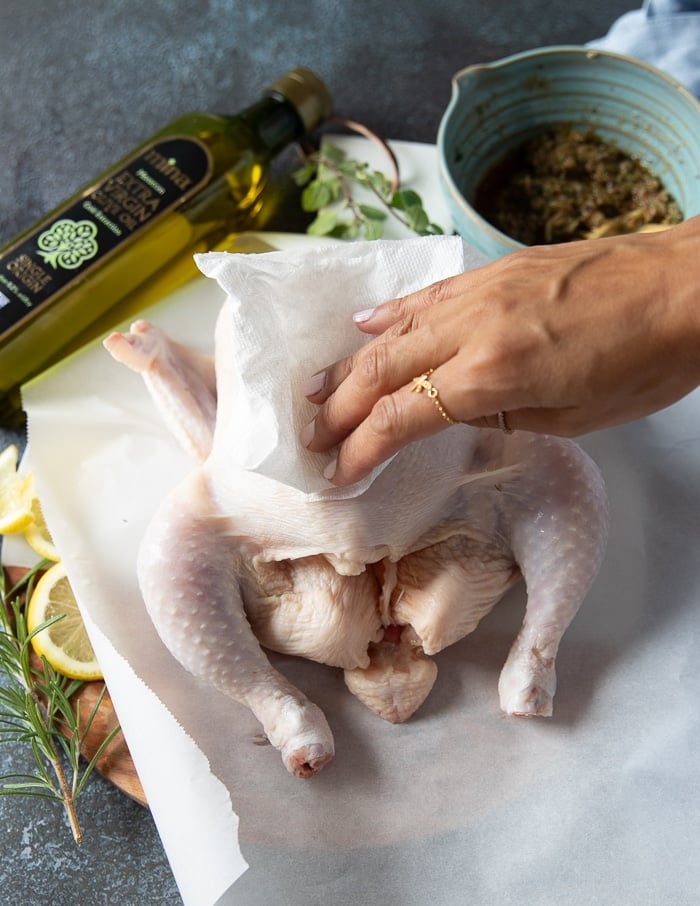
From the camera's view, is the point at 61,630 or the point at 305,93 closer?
the point at 61,630

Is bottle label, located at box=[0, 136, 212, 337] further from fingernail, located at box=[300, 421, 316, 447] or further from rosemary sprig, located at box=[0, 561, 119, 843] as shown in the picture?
fingernail, located at box=[300, 421, 316, 447]

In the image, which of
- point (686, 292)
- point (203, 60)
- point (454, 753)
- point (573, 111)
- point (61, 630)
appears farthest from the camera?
point (203, 60)

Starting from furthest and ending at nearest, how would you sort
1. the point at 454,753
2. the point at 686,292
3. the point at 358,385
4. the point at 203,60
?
the point at 203,60
the point at 454,753
the point at 358,385
the point at 686,292

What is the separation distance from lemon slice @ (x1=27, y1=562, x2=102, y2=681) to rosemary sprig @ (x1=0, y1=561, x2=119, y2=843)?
Answer: 15 mm

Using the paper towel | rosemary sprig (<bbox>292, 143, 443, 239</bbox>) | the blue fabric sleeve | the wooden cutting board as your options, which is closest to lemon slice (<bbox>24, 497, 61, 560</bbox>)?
the wooden cutting board

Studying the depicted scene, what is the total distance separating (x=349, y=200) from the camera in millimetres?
1461

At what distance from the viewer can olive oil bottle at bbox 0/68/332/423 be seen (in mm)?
1311

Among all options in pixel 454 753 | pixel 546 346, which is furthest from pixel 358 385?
pixel 454 753

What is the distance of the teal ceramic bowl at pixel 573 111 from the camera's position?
4.45 ft

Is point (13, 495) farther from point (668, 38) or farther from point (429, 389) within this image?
point (668, 38)

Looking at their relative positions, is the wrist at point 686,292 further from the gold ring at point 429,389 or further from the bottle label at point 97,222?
the bottle label at point 97,222

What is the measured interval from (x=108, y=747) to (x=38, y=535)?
0.31m

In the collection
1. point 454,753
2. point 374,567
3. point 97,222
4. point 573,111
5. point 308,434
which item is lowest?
point 454,753

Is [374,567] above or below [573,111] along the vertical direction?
below
